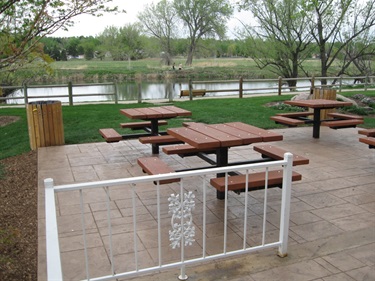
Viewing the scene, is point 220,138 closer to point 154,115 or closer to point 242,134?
point 242,134

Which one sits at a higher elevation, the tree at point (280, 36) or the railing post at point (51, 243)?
the tree at point (280, 36)

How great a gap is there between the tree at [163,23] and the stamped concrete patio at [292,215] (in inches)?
1576

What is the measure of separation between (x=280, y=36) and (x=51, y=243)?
74.0 ft

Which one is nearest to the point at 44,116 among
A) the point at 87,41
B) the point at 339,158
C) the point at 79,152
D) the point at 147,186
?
the point at 79,152

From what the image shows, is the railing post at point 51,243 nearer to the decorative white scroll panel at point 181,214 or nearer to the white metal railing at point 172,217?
the white metal railing at point 172,217

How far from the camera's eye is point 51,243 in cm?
171

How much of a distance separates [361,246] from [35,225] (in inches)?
122

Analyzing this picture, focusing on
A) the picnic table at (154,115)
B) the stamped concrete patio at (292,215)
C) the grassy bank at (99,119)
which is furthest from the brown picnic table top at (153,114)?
the grassy bank at (99,119)

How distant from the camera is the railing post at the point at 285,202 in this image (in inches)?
115

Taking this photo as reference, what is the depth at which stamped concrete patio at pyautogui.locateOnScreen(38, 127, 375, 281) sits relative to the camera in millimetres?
2951

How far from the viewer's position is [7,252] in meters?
3.23

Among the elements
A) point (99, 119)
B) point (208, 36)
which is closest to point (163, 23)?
point (208, 36)

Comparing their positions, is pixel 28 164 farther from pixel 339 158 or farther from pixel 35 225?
pixel 339 158

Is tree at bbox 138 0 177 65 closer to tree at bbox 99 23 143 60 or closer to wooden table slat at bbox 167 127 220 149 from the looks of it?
tree at bbox 99 23 143 60
